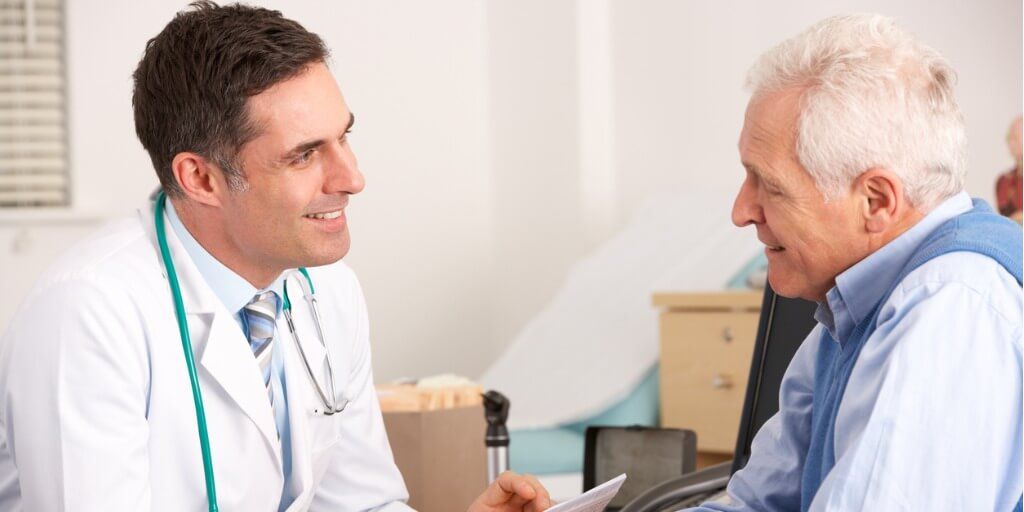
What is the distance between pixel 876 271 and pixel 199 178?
853 millimetres

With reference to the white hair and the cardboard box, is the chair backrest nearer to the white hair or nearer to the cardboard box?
the cardboard box

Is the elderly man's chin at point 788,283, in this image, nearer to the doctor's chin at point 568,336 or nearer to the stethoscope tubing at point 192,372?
the doctor's chin at point 568,336

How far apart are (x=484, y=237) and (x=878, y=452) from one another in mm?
4228

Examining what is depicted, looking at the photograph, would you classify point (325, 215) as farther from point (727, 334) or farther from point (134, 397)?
point (727, 334)

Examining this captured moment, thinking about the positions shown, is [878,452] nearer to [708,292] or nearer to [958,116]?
[958,116]

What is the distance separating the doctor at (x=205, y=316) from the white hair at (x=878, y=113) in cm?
62

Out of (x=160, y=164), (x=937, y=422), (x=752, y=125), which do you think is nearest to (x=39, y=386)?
(x=160, y=164)

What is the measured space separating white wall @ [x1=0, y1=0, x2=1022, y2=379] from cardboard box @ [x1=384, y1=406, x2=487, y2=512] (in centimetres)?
222

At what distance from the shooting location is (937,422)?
100 cm

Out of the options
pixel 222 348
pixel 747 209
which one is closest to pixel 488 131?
pixel 222 348

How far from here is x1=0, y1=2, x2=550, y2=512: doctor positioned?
1348mm

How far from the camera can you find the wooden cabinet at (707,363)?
3311 millimetres

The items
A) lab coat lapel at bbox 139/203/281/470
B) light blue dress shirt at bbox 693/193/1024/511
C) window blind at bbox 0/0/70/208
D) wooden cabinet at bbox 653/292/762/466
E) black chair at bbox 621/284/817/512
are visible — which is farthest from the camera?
window blind at bbox 0/0/70/208

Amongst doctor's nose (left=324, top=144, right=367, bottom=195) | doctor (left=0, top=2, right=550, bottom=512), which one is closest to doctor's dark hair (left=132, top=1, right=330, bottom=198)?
doctor (left=0, top=2, right=550, bottom=512)
